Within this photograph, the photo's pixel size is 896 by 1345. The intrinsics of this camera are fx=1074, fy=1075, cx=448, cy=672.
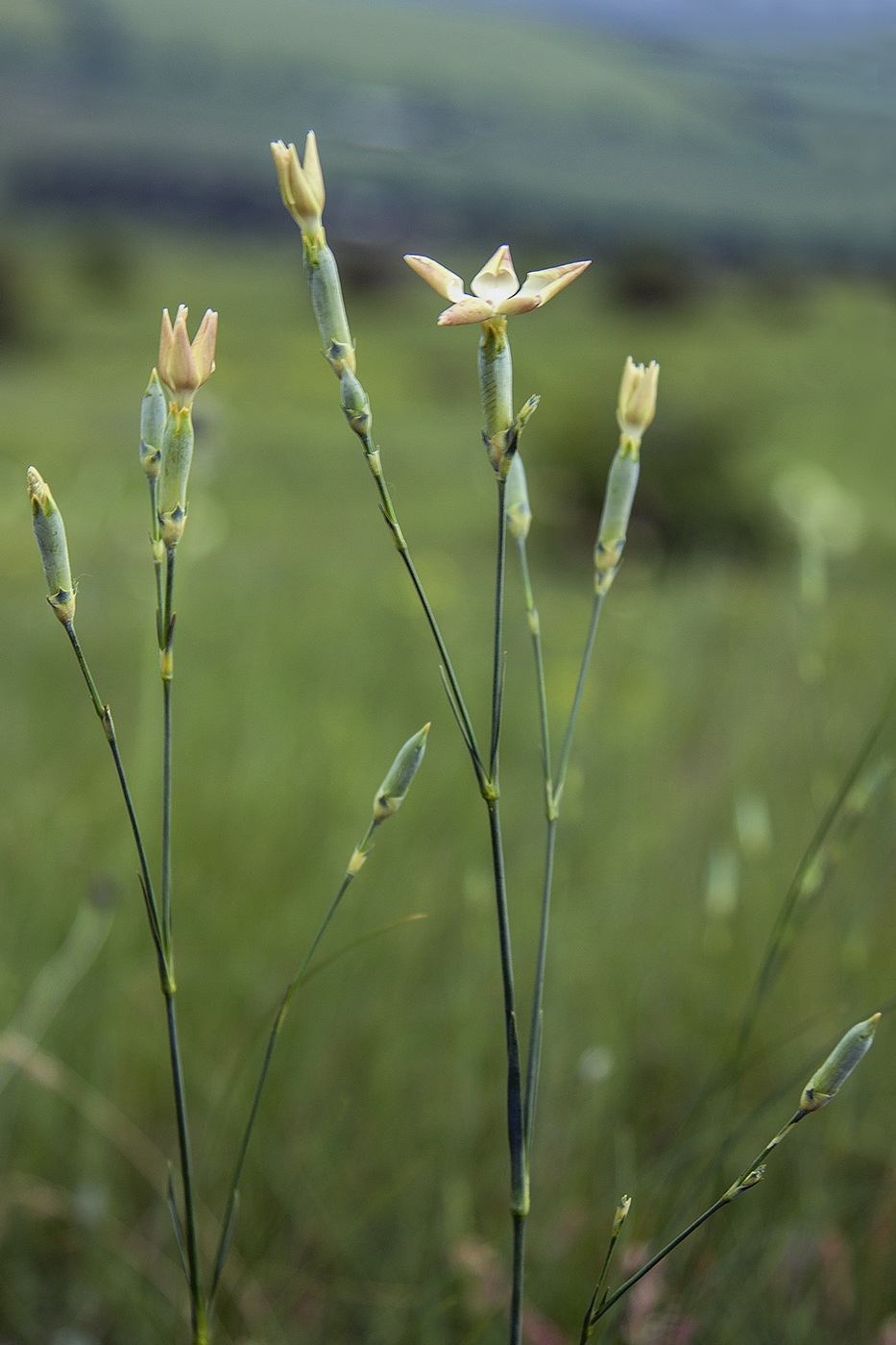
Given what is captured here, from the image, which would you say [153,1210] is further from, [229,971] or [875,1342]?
[875,1342]

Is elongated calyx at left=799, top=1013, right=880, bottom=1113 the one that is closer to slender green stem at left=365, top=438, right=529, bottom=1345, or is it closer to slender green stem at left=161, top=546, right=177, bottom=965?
slender green stem at left=365, top=438, right=529, bottom=1345

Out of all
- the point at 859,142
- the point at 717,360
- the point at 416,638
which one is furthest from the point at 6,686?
the point at 859,142

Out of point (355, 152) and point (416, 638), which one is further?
point (355, 152)

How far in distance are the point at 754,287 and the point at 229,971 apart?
57.6 ft

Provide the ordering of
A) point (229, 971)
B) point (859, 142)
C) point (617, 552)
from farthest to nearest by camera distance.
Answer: point (859, 142) → point (229, 971) → point (617, 552)

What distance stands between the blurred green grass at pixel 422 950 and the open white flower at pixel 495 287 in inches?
18.3

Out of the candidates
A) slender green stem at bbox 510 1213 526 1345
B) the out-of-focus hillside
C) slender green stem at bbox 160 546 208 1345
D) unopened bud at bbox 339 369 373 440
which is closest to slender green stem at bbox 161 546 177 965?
slender green stem at bbox 160 546 208 1345

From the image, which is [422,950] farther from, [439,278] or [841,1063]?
[439,278]

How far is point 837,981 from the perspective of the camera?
1465 mm

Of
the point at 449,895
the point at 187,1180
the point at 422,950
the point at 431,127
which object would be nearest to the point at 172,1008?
the point at 187,1180

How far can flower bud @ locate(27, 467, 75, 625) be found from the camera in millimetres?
462

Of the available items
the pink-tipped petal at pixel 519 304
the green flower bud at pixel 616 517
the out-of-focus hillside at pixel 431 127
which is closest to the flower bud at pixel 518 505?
the green flower bud at pixel 616 517

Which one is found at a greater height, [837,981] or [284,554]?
[837,981]

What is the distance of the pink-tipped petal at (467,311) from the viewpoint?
0.42 metres
